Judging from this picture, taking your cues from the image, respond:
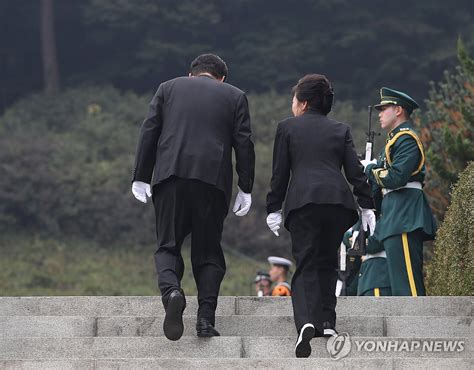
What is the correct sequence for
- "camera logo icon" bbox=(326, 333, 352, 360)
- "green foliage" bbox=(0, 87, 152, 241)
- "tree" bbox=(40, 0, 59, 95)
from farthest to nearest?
"tree" bbox=(40, 0, 59, 95) < "green foliage" bbox=(0, 87, 152, 241) < "camera logo icon" bbox=(326, 333, 352, 360)

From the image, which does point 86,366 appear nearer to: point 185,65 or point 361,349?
point 361,349

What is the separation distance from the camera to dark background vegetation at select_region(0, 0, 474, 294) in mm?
30891

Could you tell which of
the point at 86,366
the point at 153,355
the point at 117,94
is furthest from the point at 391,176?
the point at 117,94

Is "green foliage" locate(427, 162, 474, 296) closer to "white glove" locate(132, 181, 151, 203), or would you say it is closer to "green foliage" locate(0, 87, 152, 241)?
"white glove" locate(132, 181, 151, 203)

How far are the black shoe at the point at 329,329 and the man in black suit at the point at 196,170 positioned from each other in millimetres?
652

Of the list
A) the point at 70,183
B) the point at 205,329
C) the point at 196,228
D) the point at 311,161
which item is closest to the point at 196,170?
the point at 196,228

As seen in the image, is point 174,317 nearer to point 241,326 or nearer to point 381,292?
point 241,326

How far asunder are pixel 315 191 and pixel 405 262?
6.54 ft

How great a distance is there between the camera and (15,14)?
41312 mm

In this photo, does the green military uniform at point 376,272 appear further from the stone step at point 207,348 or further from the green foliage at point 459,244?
the stone step at point 207,348

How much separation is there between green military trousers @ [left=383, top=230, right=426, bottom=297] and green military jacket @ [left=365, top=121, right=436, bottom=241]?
0.07 metres

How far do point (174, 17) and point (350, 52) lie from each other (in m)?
4.64

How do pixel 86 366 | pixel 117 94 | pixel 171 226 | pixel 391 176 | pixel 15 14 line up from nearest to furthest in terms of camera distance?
pixel 86 366
pixel 171 226
pixel 391 176
pixel 117 94
pixel 15 14

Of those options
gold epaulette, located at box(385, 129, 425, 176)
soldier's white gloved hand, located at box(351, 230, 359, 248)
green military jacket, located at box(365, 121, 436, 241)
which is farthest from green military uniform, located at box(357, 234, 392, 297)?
gold epaulette, located at box(385, 129, 425, 176)
